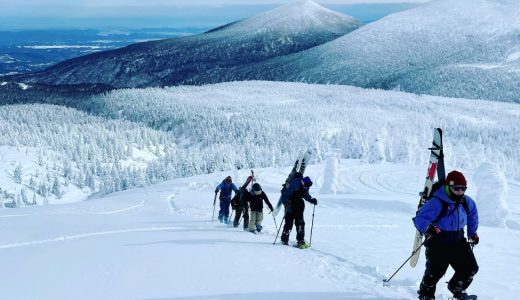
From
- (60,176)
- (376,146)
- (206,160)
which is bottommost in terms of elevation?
(60,176)

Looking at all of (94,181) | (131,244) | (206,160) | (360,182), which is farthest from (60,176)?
(131,244)

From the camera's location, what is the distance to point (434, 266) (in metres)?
7.94

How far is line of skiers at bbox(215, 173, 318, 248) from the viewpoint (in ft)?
43.9

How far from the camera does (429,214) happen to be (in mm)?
7676

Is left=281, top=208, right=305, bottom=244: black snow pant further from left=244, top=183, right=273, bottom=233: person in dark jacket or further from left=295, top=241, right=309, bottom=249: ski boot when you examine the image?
left=244, top=183, right=273, bottom=233: person in dark jacket

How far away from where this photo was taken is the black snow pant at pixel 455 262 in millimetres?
7809

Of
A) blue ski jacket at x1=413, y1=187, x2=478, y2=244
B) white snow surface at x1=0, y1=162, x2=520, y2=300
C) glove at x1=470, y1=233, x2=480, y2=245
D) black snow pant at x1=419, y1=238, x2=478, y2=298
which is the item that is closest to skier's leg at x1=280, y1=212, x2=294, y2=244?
white snow surface at x1=0, y1=162, x2=520, y2=300

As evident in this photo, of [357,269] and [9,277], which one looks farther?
[357,269]

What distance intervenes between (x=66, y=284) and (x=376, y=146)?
78770mm

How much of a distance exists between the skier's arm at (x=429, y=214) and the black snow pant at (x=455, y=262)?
1.61 feet

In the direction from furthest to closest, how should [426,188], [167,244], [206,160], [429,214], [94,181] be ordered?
1. [94,181]
2. [206,160]
3. [167,244]
4. [426,188]
5. [429,214]

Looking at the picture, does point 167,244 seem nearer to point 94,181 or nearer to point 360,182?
point 360,182

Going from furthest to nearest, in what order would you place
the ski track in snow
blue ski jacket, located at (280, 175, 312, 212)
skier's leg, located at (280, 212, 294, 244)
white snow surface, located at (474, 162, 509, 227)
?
white snow surface, located at (474, 162, 509, 227) < the ski track in snow < skier's leg, located at (280, 212, 294, 244) < blue ski jacket, located at (280, 175, 312, 212)

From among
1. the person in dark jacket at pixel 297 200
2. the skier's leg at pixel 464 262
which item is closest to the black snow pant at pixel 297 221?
the person in dark jacket at pixel 297 200
